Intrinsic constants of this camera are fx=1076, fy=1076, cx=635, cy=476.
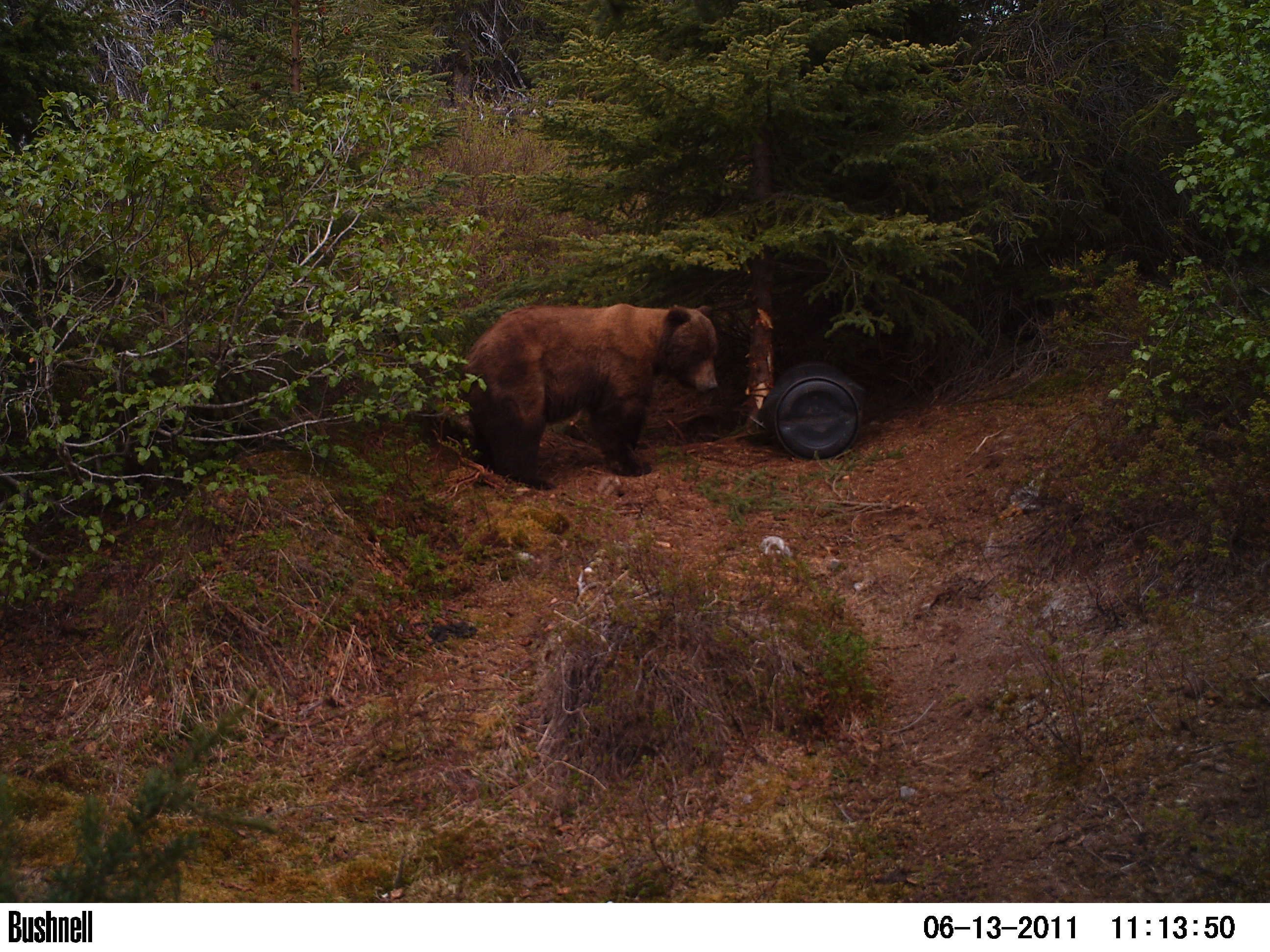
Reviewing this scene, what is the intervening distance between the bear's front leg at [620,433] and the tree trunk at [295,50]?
3505mm

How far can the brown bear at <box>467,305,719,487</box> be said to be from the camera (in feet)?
28.4

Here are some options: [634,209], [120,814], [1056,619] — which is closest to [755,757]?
[1056,619]

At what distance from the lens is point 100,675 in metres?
5.64

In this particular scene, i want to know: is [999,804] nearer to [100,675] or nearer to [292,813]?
[292,813]

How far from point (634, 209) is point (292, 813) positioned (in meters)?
7.10

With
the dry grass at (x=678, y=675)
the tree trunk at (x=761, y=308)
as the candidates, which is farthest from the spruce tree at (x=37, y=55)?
the tree trunk at (x=761, y=308)

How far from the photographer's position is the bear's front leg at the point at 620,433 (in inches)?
366

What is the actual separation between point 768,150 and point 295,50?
411 cm

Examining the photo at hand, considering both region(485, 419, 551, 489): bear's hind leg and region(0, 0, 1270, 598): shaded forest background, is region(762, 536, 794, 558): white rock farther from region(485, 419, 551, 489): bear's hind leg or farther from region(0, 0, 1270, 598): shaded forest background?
region(0, 0, 1270, 598): shaded forest background

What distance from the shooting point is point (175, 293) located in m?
6.55

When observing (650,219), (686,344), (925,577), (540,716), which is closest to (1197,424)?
(925,577)

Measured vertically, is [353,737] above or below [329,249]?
below

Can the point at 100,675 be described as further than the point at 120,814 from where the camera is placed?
Yes

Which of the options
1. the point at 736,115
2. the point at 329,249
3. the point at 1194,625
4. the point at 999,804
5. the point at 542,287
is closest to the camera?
the point at 999,804
